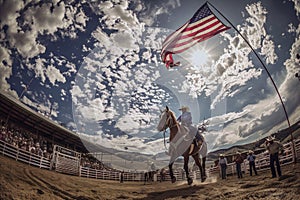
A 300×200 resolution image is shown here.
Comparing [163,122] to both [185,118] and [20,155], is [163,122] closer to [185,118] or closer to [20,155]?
[185,118]

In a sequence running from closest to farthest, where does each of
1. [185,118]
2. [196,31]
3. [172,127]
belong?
[172,127]
[196,31]
[185,118]

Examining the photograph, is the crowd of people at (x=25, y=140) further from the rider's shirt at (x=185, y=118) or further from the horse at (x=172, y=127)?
the rider's shirt at (x=185, y=118)

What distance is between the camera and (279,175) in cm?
672

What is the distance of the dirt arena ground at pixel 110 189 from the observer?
507 centimetres

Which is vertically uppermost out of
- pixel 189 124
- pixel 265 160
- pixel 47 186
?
pixel 189 124

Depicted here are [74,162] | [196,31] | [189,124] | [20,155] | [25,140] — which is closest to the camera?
[20,155]

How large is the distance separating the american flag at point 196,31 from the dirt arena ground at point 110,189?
491 cm

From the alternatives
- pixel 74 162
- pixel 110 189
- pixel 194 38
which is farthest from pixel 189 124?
pixel 74 162

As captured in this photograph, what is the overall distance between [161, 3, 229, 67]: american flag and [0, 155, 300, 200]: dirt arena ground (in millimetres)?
4907

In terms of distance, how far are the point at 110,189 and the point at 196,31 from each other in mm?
6267

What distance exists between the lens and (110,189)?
7.44 metres

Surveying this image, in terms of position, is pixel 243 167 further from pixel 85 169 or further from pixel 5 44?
pixel 5 44

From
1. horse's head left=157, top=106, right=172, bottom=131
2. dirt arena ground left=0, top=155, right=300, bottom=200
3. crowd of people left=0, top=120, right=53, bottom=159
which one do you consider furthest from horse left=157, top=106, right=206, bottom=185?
crowd of people left=0, top=120, right=53, bottom=159

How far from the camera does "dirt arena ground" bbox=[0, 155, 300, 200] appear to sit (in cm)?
507
